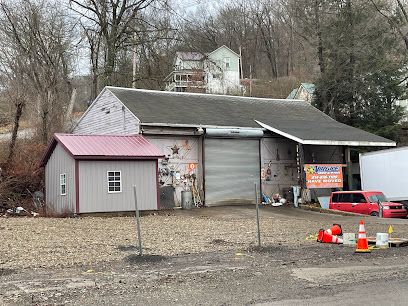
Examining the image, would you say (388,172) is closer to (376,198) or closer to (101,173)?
Answer: (376,198)

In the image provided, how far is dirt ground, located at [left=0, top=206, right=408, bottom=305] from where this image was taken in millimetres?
8812

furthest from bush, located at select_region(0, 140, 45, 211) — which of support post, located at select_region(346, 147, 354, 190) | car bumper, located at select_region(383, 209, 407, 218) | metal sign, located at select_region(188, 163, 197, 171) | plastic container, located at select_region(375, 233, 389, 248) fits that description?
support post, located at select_region(346, 147, 354, 190)

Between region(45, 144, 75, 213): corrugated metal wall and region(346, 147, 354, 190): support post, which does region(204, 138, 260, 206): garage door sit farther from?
region(45, 144, 75, 213): corrugated metal wall

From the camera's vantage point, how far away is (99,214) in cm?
2402

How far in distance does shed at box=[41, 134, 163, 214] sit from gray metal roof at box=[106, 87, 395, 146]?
98.8 inches

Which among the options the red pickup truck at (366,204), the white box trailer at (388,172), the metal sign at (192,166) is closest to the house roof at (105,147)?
the metal sign at (192,166)

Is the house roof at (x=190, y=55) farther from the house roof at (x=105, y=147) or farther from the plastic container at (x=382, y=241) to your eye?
the plastic container at (x=382, y=241)

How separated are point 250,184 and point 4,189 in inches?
518

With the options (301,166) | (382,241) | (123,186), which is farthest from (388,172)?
(382,241)

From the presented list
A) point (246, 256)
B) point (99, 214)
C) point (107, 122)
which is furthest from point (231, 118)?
point (246, 256)

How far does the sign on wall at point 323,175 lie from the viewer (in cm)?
3072

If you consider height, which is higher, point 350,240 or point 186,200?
point 186,200

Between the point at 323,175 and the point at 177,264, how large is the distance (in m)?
20.5

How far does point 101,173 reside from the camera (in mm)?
24406
